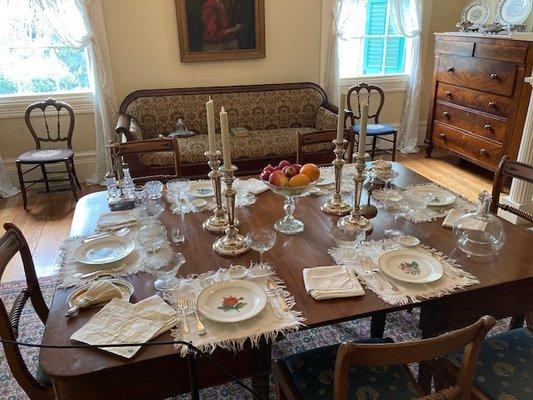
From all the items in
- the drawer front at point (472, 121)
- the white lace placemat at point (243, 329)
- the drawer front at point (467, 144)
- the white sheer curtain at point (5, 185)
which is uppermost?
the white lace placemat at point (243, 329)

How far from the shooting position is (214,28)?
4.07 metres

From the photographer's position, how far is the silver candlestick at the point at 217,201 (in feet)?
5.23

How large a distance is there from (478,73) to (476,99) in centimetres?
24

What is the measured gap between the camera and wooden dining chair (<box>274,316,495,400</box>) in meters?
0.92

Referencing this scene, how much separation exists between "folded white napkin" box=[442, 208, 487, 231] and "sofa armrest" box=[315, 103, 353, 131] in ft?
7.55

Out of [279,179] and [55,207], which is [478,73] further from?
[55,207]

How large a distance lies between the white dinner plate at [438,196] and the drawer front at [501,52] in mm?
2228

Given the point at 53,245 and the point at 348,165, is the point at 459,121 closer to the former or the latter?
the point at 348,165

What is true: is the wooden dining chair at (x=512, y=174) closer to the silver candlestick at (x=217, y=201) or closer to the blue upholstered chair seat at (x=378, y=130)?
the silver candlestick at (x=217, y=201)

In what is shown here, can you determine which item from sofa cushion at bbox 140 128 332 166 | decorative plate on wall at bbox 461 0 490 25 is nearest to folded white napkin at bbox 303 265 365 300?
sofa cushion at bbox 140 128 332 166

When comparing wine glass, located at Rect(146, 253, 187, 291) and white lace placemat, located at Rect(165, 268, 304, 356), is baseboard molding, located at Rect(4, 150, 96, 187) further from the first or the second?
white lace placemat, located at Rect(165, 268, 304, 356)

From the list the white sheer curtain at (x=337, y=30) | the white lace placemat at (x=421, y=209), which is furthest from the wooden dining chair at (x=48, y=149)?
the white lace placemat at (x=421, y=209)

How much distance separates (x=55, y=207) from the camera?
371 cm

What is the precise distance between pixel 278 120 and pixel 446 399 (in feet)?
11.8
